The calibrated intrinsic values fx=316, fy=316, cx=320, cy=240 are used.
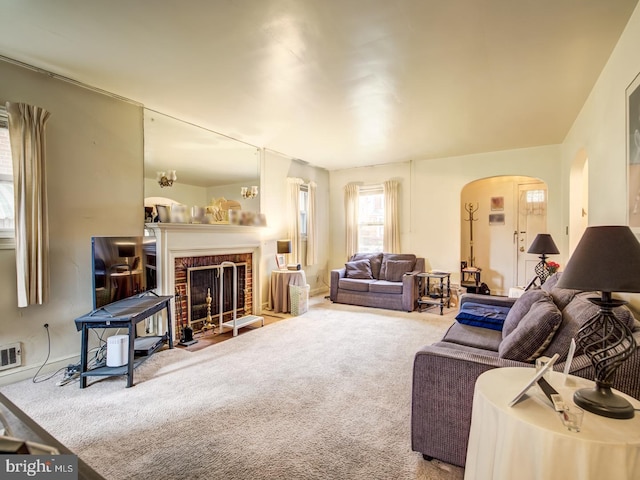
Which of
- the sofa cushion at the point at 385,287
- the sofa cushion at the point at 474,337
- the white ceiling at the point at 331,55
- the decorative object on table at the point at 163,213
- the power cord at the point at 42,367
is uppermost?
the white ceiling at the point at 331,55

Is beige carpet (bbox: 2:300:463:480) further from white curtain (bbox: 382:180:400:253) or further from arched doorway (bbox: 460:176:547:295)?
arched doorway (bbox: 460:176:547:295)

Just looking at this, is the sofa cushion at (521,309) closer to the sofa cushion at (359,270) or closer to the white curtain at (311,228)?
the sofa cushion at (359,270)

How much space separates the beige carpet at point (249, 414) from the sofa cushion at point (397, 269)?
220 cm

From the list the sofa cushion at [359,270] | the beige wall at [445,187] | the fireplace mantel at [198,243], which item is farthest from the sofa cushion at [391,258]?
the fireplace mantel at [198,243]

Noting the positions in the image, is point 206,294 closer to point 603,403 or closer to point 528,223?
point 603,403

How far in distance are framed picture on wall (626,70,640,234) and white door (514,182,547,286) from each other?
4781mm

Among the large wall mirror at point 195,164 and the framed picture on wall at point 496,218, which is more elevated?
the large wall mirror at point 195,164

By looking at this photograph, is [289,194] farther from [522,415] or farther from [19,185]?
[522,415]

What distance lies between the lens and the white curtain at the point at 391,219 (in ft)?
20.5

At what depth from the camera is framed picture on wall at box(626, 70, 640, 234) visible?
1.92 m

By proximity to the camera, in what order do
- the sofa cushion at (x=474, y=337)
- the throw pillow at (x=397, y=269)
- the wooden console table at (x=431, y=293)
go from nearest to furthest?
the sofa cushion at (x=474, y=337) → the wooden console table at (x=431, y=293) → the throw pillow at (x=397, y=269)

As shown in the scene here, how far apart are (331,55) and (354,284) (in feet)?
12.9

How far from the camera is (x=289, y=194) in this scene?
580 cm

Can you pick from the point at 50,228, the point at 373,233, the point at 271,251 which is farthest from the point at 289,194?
the point at 50,228
